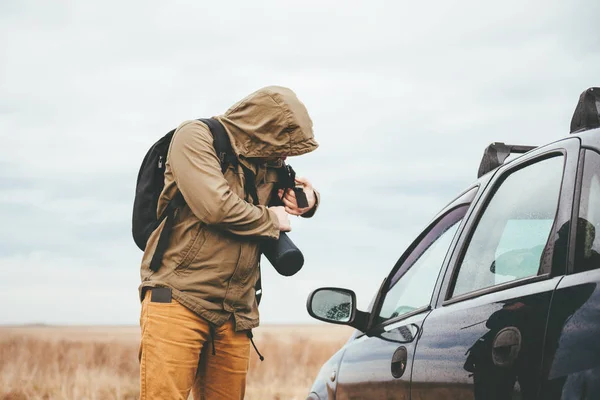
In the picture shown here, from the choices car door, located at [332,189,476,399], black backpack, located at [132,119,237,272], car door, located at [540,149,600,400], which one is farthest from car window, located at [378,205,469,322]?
car door, located at [540,149,600,400]

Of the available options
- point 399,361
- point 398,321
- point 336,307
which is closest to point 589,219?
point 399,361

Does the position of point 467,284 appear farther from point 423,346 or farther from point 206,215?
point 206,215

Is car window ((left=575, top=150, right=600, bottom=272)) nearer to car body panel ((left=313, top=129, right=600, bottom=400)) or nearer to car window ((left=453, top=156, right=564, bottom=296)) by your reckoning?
car body panel ((left=313, top=129, right=600, bottom=400))

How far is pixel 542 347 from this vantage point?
6.45 ft

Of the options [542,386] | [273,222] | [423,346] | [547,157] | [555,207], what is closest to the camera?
[542,386]

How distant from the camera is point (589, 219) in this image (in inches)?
83.6

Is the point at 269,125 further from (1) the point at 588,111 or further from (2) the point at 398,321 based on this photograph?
(1) the point at 588,111

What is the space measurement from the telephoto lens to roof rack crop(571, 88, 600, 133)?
155 cm

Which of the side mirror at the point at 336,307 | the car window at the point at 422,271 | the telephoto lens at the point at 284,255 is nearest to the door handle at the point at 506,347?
the car window at the point at 422,271

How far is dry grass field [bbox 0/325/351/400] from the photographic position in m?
11.7

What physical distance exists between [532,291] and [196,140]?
5.86 ft

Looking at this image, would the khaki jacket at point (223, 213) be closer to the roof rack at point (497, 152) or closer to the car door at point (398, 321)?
the car door at point (398, 321)

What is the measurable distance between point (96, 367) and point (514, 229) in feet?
38.9

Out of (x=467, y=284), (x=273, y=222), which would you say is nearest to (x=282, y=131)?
(x=273, y=222)
